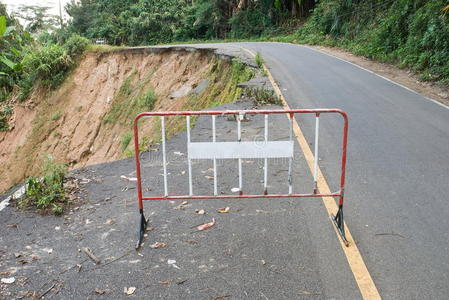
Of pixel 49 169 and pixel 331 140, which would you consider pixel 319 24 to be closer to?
pixel 331 140

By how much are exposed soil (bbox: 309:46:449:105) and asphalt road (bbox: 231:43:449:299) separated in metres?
0.70

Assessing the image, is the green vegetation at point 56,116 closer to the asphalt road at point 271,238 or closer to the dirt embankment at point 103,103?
the dirt embankment at point 103,103

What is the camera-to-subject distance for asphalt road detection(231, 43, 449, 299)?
156 inches

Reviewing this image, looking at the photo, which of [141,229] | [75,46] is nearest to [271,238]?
[141,229]

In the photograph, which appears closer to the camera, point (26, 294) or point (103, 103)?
point (26, 294)

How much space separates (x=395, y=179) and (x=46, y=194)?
188 inches

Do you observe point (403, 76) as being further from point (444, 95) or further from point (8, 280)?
point (8, 280)

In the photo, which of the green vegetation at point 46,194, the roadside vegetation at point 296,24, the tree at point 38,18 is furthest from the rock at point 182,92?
the tree at point 38,18

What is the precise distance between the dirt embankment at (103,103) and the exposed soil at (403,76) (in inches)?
221

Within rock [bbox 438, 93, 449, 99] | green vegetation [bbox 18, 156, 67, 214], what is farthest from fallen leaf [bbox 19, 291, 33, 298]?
rock [bbox 438, 93, 449, 99]

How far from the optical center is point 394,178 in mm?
6090

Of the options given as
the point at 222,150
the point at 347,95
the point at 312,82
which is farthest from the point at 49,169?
the point at 312,82

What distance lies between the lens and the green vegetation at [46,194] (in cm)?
564

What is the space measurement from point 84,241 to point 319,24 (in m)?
26.6
